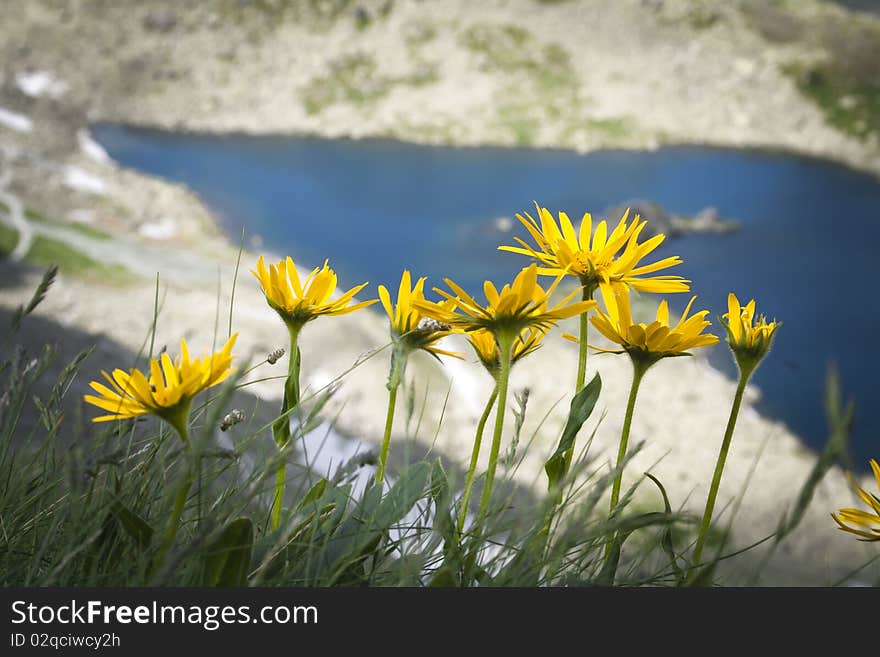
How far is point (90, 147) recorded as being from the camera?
11273 mm

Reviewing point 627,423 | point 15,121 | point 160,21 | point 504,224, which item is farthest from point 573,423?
point 160,21

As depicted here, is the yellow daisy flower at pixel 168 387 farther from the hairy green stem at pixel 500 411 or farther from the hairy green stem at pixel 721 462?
the hairy green stem at pixel 721 462

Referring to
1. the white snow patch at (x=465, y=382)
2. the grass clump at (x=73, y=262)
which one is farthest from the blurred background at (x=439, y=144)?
the white snow patch at (x=465, y=382)

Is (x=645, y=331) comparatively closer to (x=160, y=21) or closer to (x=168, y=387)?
(x=168, y=387)

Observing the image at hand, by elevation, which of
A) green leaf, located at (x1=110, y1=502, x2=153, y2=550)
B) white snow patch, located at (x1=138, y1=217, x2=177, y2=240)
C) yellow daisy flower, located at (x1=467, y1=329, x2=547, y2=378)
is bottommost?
green leaf, located at (x1=110, y1=502, x2=153, y2=550)

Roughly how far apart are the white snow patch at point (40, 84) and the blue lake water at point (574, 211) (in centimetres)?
94

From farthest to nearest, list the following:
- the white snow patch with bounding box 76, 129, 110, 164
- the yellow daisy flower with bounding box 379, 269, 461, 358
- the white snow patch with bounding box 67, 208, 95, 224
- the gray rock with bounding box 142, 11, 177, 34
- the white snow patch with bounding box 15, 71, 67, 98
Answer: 1. the gray rock with bounding box 142, 11, 177, 34
2. the white snow patch with bounding box 15, 71, 67, 98
3. the white snow patch with bounding box 76, 129, 110, 164
4. the white snow patch with bounding box 67, 208, 95, 224
5. the yellow daisy flower with bounding box 379, 269, 461, 358

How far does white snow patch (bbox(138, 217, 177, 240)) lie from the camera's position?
9.41 m

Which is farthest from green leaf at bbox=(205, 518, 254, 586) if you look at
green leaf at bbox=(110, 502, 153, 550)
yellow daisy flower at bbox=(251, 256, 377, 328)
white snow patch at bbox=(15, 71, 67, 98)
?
white snow patch at bbox=(15, 71, 67, 98)

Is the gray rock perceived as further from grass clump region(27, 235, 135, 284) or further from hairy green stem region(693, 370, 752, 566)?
hairy green stem region(693, 370, 752, 566)

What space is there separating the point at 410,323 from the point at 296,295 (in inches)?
3.5

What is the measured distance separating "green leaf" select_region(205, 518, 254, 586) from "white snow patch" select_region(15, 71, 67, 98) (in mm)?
13308

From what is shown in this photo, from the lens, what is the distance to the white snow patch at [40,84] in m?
12.0

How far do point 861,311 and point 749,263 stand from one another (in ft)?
4.00
